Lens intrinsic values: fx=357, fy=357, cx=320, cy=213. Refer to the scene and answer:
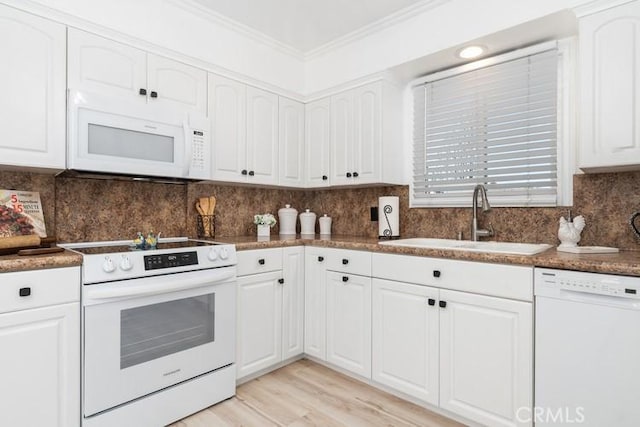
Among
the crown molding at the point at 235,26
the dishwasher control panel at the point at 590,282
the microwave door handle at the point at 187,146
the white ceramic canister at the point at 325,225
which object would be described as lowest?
the dishwasher control panel at the point at 590,282

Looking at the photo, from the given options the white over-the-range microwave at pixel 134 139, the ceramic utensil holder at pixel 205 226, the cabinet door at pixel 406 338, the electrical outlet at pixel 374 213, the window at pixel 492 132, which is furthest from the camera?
the electrical outlet at pixel 374 213

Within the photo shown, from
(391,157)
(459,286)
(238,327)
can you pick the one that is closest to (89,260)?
(238,327)

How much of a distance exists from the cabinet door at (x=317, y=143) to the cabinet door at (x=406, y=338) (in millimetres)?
1182

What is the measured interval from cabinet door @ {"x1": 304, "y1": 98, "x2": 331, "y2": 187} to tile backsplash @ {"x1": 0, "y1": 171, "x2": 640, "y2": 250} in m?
0.32

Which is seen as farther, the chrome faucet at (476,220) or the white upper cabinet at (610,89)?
the chrome faucet at (476,220)

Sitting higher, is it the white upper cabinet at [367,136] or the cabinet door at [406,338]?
the white upper cabinet at [367,136]

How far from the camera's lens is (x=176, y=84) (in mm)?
2320

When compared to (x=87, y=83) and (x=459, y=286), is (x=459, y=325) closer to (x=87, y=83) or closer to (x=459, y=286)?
(x=459, y=286)

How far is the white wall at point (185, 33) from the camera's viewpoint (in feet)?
6.33

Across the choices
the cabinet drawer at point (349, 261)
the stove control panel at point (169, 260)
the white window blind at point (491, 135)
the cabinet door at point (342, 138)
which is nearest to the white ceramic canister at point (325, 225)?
the cabinet door at point (342, 138)

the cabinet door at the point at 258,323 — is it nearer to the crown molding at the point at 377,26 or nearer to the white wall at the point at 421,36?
the white wall at the point at 421,36

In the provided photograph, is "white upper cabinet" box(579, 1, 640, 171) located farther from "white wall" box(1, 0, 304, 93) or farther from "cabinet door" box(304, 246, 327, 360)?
"white wall" box(1, 0, 304, 93)

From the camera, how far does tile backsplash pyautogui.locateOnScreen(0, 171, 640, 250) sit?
1.97 meters

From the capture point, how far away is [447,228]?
8.54 feet
